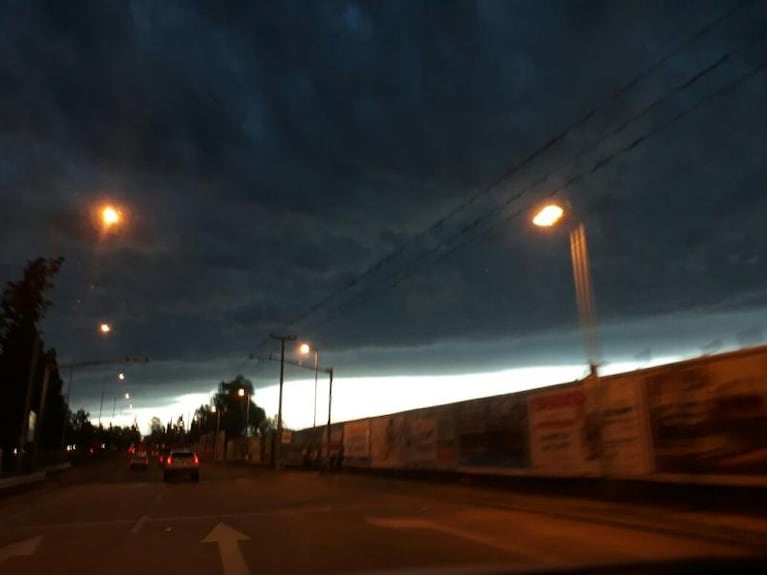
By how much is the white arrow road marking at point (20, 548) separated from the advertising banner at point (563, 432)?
561 inches

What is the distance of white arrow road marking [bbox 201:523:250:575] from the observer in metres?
9.59

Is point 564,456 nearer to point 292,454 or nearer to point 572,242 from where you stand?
point 572,242

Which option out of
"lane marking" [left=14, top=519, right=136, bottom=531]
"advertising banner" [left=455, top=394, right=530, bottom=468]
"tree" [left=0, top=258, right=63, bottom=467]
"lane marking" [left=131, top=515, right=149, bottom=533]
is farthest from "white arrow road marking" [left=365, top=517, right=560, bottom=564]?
"tree" [left=0, top=258, right=63, bottom=467]

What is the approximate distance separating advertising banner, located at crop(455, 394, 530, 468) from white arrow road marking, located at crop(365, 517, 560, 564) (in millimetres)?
10039

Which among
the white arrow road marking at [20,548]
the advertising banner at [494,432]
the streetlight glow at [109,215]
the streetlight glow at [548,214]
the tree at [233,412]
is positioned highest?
the tree at [233,412]

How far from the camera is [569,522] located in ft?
46.7

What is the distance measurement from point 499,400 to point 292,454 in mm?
37406

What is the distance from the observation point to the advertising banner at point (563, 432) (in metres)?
20.6

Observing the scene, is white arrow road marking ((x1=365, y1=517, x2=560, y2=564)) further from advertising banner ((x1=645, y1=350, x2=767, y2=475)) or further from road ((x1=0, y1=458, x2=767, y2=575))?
advertising banner ((x1=645, y1=350, x2=767, y2=475))

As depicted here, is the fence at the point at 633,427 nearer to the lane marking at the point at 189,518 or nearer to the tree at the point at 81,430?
the lane marking at the point at 189,518

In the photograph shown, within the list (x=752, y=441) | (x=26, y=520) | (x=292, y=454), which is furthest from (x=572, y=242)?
(x=292, y=454)

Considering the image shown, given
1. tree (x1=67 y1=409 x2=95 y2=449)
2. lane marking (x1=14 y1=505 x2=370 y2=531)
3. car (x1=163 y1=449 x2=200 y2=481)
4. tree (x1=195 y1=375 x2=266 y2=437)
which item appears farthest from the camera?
tree (x1=195 y1=375 x2=266 y2=437)

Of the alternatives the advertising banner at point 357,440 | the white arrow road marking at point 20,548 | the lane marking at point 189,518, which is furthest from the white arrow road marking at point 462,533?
the advertising banner at point 357,440

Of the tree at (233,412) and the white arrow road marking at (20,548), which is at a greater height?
the tree at (233,412)
